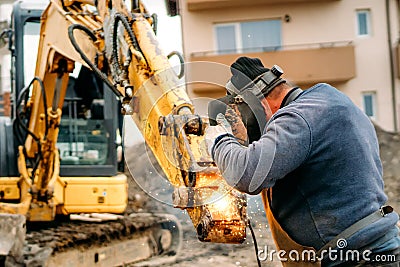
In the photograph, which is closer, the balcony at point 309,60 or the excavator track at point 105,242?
the excavator track at point 105,242

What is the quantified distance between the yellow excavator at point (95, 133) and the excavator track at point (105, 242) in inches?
0.7

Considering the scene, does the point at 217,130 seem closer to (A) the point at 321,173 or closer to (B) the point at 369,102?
(A) the point at 321,173

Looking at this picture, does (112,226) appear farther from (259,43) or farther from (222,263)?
(259,43)

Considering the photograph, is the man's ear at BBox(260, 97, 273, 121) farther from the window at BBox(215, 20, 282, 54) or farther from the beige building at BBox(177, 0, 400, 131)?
the window at BBox(215, 20, 282, 54)

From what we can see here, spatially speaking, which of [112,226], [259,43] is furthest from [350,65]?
[112,226]

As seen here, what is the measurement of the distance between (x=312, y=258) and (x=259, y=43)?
42.1 ft

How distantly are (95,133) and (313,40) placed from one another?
350 inches

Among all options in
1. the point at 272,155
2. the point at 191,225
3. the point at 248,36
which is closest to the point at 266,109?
the point at 272,155

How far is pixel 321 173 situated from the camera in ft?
8.21

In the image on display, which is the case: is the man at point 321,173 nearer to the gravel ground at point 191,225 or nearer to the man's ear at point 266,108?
the man's ear at point 266,108

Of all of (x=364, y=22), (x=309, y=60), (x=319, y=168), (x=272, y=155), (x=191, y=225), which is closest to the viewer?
(x=272, y=155)

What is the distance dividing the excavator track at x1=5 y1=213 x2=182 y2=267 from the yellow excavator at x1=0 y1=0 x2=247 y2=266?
0.02 metres

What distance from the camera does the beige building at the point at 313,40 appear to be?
1512 centimetres

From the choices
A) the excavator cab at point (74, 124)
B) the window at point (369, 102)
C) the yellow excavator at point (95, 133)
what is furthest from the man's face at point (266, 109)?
the window at point (369, 102)
